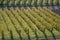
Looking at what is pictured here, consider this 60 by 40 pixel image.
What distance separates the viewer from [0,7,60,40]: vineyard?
947 centimetres

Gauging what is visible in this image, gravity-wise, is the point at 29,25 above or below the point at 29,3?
below

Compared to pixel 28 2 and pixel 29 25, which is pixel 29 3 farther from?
pixel 29 25

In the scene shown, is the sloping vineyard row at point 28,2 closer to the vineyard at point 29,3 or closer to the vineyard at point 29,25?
the vineyard at point 29,3

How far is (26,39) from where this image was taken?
30.0 ft

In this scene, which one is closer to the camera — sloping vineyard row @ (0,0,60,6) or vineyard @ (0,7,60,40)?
vineyard @ (0,7,60,40)

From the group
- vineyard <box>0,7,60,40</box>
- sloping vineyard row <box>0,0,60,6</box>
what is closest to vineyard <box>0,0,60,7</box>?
sloping vineyard row <box>0,0,60,6</box>

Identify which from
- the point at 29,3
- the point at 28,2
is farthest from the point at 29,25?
the point at 28,2

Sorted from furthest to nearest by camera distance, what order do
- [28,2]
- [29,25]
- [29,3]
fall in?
[28,2] < [29,3] < [29,25]

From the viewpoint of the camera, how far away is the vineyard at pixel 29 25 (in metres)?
9.47

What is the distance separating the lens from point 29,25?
10977 millimetres

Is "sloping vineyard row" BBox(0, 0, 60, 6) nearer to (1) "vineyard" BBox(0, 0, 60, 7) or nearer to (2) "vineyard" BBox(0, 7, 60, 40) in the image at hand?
(1) "vineyard" BBox(0, 0, 60, 7)

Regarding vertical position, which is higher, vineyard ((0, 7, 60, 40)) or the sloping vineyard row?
the sloping vineyard row

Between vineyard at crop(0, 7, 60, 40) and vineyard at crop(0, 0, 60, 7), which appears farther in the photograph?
vineyard at crop(0, 0, 60, 7)

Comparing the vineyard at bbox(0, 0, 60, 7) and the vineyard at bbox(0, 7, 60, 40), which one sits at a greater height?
the vineyard at bbox(0, 0, 60, 7)
